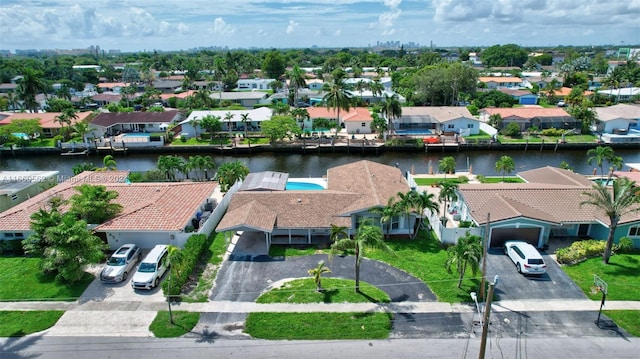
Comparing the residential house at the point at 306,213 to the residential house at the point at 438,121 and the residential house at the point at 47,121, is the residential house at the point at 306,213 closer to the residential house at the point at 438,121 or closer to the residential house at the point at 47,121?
the residential house at the point at 438,121

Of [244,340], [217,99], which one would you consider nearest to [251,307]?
[244,340]

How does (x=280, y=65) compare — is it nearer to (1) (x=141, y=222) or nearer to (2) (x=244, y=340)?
(1) (x=141, y=222)

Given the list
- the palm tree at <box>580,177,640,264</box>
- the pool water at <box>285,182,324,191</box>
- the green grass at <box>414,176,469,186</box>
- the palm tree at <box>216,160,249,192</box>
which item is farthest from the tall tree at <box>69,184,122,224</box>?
the palm tree at <box>580,177,640,264</box>

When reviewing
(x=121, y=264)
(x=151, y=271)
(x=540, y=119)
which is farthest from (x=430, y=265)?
(x=540, y=119)

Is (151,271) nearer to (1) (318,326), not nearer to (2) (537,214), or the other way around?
(1) (318,326)

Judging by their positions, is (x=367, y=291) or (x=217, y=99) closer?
(x=367, y=291)

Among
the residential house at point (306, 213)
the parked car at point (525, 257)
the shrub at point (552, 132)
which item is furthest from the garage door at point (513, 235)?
the shrub at point (552, 132)

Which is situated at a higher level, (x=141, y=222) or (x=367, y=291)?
(x=141, y=222)
